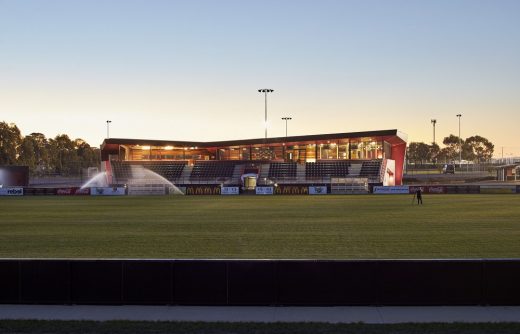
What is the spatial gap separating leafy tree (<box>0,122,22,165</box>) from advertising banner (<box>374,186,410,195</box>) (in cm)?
10951

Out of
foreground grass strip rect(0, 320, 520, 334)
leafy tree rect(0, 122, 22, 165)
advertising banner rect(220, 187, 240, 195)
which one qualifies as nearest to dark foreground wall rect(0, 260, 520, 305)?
foreground grass strip rect(0, 320, 520, 334)

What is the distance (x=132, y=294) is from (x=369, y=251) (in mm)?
10058

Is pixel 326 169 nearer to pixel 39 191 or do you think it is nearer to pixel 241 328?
pixel 39 191

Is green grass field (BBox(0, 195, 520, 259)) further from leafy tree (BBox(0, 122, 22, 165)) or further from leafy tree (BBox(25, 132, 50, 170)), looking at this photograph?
leafy tree (BBox(25, 132, 50, 170))

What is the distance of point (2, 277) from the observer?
1266 cm

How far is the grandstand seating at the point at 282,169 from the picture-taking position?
3416 inches

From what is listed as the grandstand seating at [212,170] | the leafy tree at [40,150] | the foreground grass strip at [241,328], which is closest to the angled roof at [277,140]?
the grandstand seating at [212,170]

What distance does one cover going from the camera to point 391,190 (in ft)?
222

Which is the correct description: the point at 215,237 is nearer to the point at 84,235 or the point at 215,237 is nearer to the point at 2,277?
the point at 84,235

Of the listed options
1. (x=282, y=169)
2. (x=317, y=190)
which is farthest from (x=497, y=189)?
(x=282, y=169)

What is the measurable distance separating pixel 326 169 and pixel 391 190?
19.1 meters

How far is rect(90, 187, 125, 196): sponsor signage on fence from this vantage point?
228 ft

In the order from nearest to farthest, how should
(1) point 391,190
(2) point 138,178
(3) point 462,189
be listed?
(3) point 462,189
(1) point 391,190
(2) point 138,178

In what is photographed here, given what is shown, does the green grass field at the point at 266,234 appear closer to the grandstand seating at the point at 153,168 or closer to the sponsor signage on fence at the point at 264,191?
the sponsor signage on fence at the point at 264,191
